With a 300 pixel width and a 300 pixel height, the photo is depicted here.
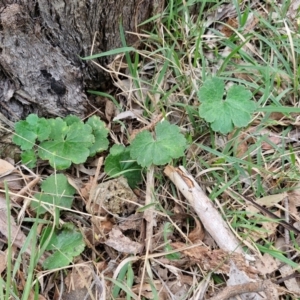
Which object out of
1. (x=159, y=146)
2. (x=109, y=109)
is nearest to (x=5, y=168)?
(x=109, y=109)

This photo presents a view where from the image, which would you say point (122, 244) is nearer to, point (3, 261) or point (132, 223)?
point (132, 223)

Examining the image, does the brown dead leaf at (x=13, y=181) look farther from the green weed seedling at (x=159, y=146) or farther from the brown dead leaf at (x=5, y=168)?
the green weed seedling at (x=159, y=146)

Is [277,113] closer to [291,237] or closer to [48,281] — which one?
[291,237]

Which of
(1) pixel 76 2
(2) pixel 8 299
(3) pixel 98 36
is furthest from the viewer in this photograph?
(3) pixel 98 36

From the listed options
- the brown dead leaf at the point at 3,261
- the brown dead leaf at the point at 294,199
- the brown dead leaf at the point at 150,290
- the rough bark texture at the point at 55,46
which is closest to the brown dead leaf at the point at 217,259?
the brown dead leaf at the point at 150,290

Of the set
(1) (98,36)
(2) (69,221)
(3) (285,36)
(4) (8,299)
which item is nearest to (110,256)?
(2) (69,221)

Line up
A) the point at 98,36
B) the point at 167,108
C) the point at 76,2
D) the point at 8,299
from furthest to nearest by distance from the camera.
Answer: the point at 167,108 → the point at 98,36 → the point at 76,2 → the point at 8,299

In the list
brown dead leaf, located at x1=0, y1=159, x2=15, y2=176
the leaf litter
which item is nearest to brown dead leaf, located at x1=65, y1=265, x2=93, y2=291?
the leaf litter

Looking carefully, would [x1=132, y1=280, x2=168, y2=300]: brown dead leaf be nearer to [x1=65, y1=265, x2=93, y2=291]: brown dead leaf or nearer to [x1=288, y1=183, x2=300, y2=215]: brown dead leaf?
[x1=65, y1=265, x2=93, y2=291]: brown dead leaf
